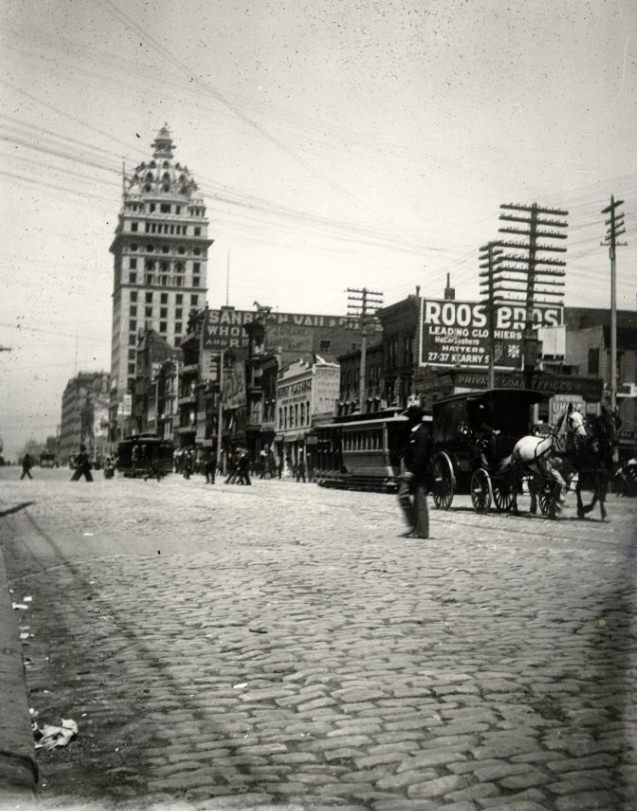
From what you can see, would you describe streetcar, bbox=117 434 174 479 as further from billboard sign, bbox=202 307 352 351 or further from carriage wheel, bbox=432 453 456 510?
carriage wheel, bbox=432 453 456 510

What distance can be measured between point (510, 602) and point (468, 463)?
13148mm

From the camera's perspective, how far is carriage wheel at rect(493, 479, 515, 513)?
1875cm

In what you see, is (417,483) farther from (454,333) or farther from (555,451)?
(454,333)

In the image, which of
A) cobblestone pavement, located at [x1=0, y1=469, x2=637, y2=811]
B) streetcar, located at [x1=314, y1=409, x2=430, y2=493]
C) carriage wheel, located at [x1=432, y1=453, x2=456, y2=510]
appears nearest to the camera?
cobblestone pavement, located at [x1=0, y1=469, x2=637, y2=811]

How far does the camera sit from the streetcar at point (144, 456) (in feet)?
199

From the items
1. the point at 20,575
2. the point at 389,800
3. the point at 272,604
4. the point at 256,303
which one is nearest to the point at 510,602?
the point at 272,604

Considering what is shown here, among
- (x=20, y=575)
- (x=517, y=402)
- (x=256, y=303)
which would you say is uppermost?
(x=256, y=303)

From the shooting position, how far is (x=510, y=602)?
24.0 ft

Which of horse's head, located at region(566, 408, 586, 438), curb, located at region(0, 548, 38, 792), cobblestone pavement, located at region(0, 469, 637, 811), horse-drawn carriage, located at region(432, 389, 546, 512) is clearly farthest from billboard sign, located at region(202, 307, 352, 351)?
curb, located at region(0, 548, 38, 792)

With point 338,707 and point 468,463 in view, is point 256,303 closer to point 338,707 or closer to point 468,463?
point 468,463

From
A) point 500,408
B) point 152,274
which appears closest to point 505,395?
point 500,408

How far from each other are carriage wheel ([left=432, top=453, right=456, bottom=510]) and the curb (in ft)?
48.0

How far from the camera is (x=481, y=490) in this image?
19.1 metres

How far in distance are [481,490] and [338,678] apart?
1448cm
